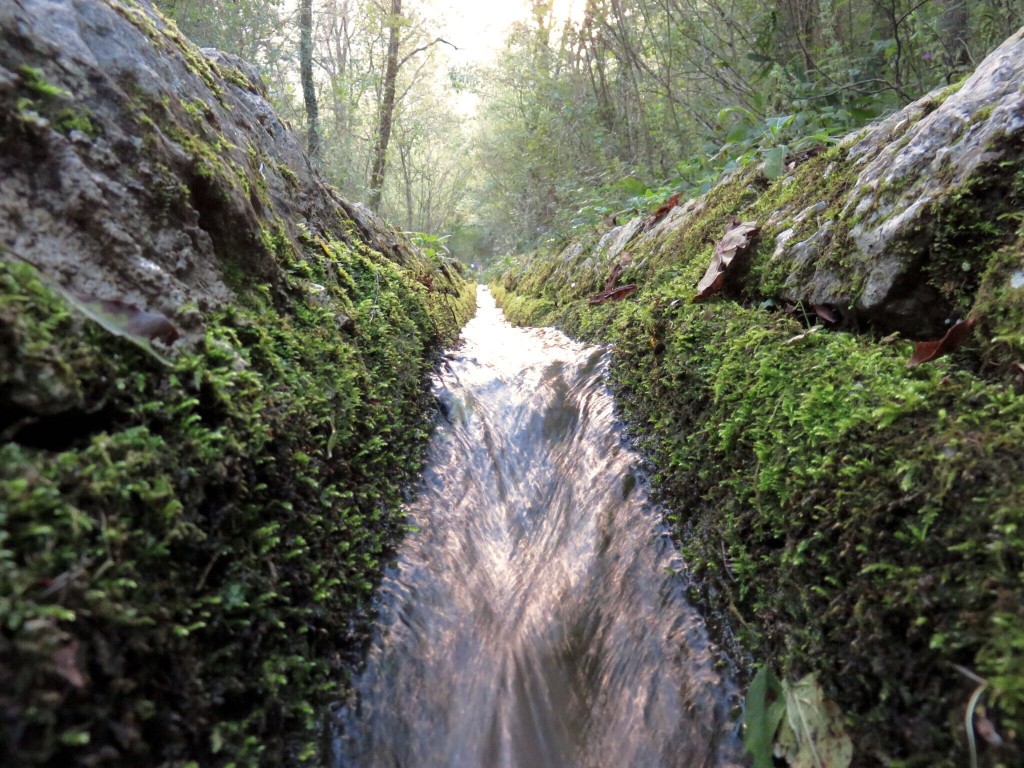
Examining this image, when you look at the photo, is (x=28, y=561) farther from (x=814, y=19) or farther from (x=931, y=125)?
(x=814, y=19)

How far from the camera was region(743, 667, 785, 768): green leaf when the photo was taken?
1.62 meters

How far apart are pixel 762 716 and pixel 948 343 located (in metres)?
1.49

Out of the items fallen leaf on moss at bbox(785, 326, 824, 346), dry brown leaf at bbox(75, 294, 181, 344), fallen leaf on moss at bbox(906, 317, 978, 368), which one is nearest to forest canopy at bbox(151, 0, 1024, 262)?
fallen leaf on moss at bbox(785, 326, 824, 346)

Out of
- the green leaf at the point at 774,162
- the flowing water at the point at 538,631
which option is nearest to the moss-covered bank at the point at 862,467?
the flowing water at the point at 538,631

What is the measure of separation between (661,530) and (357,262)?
2.86 m

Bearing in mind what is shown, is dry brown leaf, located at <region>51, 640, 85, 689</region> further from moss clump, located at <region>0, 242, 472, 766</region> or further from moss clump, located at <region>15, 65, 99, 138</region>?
moss clump, located at <region>15, 65, 99, 138</region>

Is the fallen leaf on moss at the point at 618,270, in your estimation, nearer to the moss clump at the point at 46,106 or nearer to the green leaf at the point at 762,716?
the green leaf at the point at 762,716

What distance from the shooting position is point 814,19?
6.01m

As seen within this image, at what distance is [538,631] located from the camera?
237cm

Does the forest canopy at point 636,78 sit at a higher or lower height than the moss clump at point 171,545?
higher

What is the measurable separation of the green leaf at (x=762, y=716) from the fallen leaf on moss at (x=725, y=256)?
2424 millimetres

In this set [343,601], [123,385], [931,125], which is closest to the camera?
[123,385]

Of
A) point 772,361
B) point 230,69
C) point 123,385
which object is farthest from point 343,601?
point 230,69

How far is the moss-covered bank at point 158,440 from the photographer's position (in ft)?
3.61
